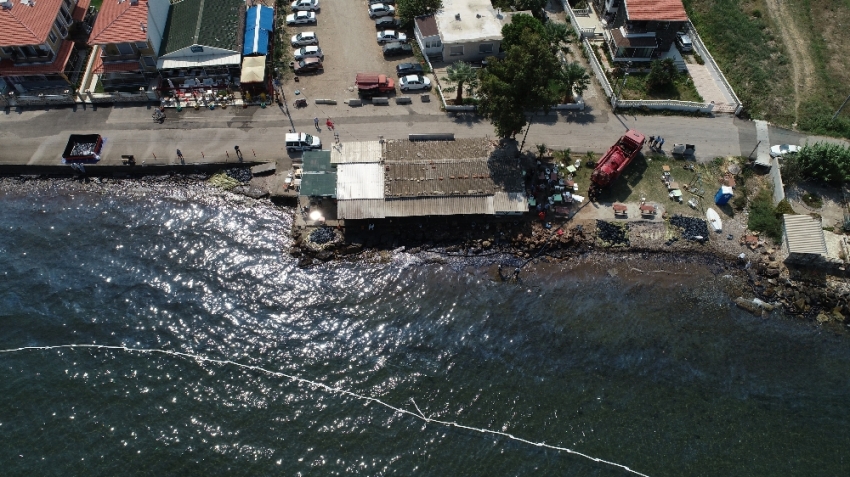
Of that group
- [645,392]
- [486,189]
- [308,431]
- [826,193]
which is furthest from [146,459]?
[826,193]

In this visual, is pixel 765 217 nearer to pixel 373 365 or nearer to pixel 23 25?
pixel 373 365

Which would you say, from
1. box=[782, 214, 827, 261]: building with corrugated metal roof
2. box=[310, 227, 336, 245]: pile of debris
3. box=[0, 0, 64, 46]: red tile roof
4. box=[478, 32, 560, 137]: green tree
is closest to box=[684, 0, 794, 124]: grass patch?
box=[782, 214, 827, 261]: building with corrugated metal roof

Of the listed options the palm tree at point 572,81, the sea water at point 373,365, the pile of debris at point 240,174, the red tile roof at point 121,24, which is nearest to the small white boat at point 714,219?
the sea water at point 373,365

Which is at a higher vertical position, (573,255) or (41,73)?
(41,73)

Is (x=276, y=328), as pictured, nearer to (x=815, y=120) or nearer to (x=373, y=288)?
(x=373, y=288)

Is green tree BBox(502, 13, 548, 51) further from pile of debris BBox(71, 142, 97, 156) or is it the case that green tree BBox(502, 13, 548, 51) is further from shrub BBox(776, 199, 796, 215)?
pile of debris BBox(71, 142, 97, 156)

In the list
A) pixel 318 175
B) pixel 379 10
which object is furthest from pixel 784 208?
pixel 379 10
